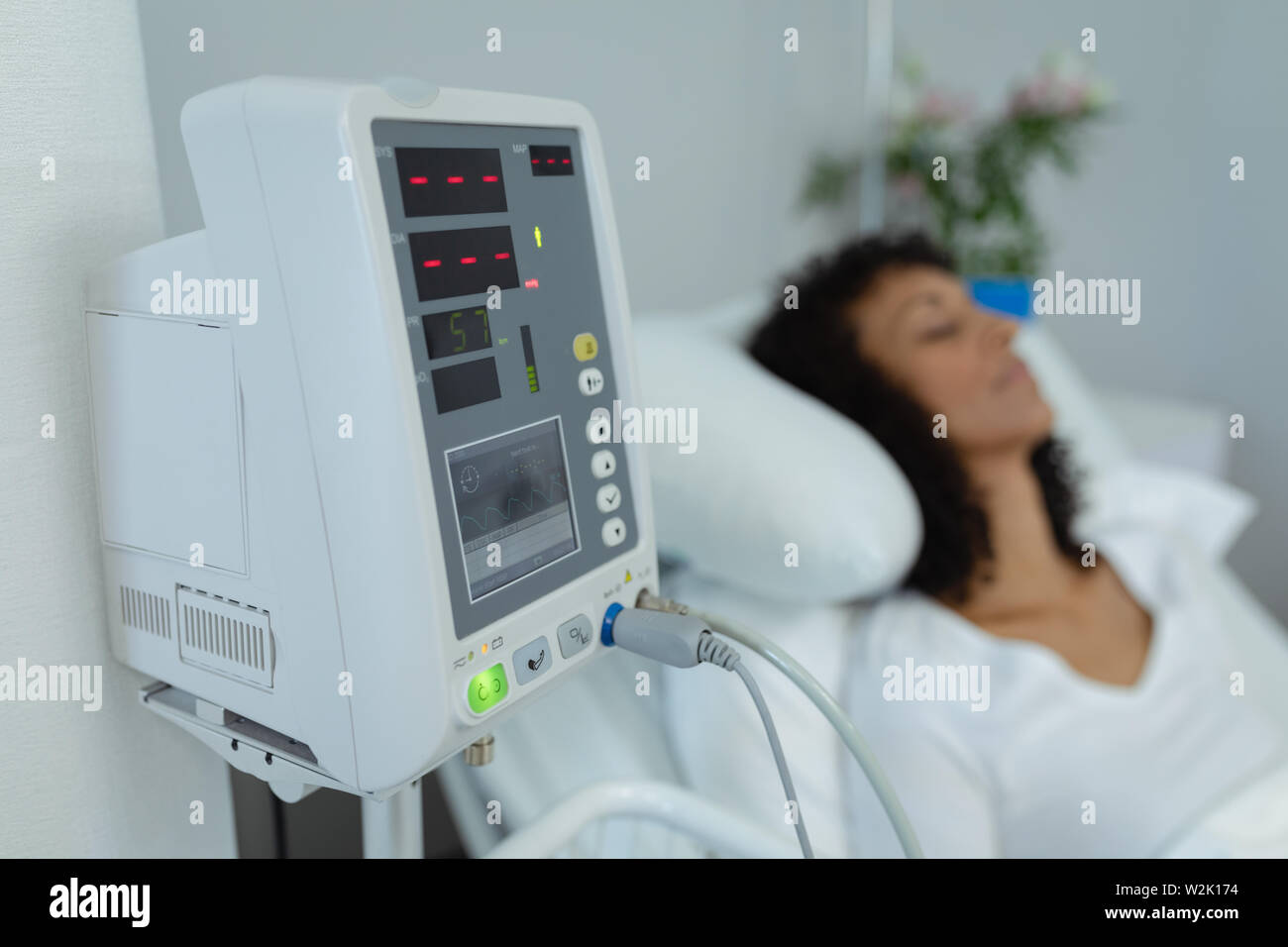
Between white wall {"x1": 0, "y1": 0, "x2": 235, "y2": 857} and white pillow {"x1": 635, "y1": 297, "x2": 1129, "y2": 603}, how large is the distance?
53 centimetres

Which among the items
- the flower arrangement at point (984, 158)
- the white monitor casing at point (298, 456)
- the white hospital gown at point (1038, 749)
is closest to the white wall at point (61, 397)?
the white monitor casing at point (298, 456)

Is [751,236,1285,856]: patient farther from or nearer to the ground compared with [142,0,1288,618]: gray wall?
nearer to the ground

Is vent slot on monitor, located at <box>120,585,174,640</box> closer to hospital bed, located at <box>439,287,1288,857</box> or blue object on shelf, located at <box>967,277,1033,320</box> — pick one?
hospital bed, located at <box>439,287,1288,857</box>

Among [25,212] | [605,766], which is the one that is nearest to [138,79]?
[25,212]

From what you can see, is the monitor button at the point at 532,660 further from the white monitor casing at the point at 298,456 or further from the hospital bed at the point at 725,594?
the hospital bed at the point at 725,594

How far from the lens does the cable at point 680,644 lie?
54 cm

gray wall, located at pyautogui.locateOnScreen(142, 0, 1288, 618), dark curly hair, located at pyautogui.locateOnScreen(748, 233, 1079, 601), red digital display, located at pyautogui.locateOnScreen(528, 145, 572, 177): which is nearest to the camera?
red digital display, located at pyautogui.locateOnScreen(528, 145, 572, 177)

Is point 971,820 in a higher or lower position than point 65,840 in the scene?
lower

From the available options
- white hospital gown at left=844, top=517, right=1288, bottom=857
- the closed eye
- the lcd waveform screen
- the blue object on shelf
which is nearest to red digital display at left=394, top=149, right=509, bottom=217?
the lcd waveform screen

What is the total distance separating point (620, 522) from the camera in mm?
584

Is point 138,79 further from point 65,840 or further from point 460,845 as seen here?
point 460,845

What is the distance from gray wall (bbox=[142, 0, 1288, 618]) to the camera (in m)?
0.75
